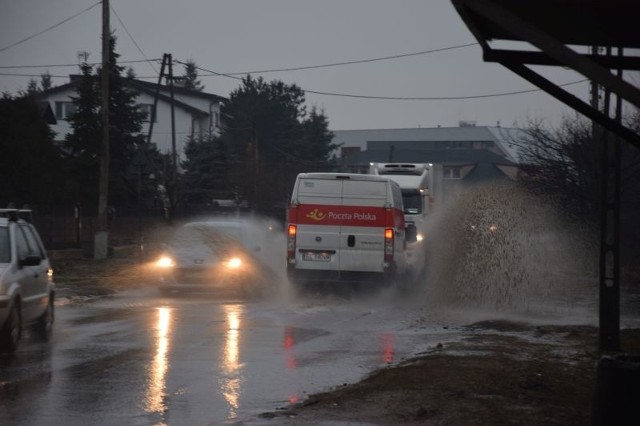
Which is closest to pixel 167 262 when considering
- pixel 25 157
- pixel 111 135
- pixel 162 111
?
pixel 25 157

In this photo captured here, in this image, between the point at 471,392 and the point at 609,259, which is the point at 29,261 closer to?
the point at 471,392

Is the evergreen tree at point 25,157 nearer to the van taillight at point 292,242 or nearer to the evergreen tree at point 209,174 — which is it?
the van taillight at point 292,242

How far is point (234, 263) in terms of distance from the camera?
77.9 feet

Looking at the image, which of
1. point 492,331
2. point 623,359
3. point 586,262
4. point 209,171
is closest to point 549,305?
point 492,331

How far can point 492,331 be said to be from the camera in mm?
17203

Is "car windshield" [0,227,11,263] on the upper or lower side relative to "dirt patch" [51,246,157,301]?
upper

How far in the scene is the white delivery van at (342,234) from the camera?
2289cm

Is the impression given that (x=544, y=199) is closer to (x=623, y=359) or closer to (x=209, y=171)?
(x=623, y=359)

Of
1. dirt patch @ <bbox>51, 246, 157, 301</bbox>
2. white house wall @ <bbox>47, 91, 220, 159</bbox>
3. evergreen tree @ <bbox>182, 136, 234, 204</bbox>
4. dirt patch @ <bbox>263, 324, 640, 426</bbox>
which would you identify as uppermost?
white house wall @ <bbox>47, 91, 220, 159</bbox>

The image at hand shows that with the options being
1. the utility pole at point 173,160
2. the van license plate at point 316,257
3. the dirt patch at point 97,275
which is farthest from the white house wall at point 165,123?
the van license plate at point 316,257

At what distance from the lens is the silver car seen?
13.0 metres

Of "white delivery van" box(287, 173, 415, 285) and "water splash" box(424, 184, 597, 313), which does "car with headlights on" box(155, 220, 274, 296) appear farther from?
"water splash" box(424, 184, 597, 313)

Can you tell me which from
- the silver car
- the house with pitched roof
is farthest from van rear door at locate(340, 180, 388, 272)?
the house with pitched roof

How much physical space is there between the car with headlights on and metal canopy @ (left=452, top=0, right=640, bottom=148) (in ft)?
46.9
